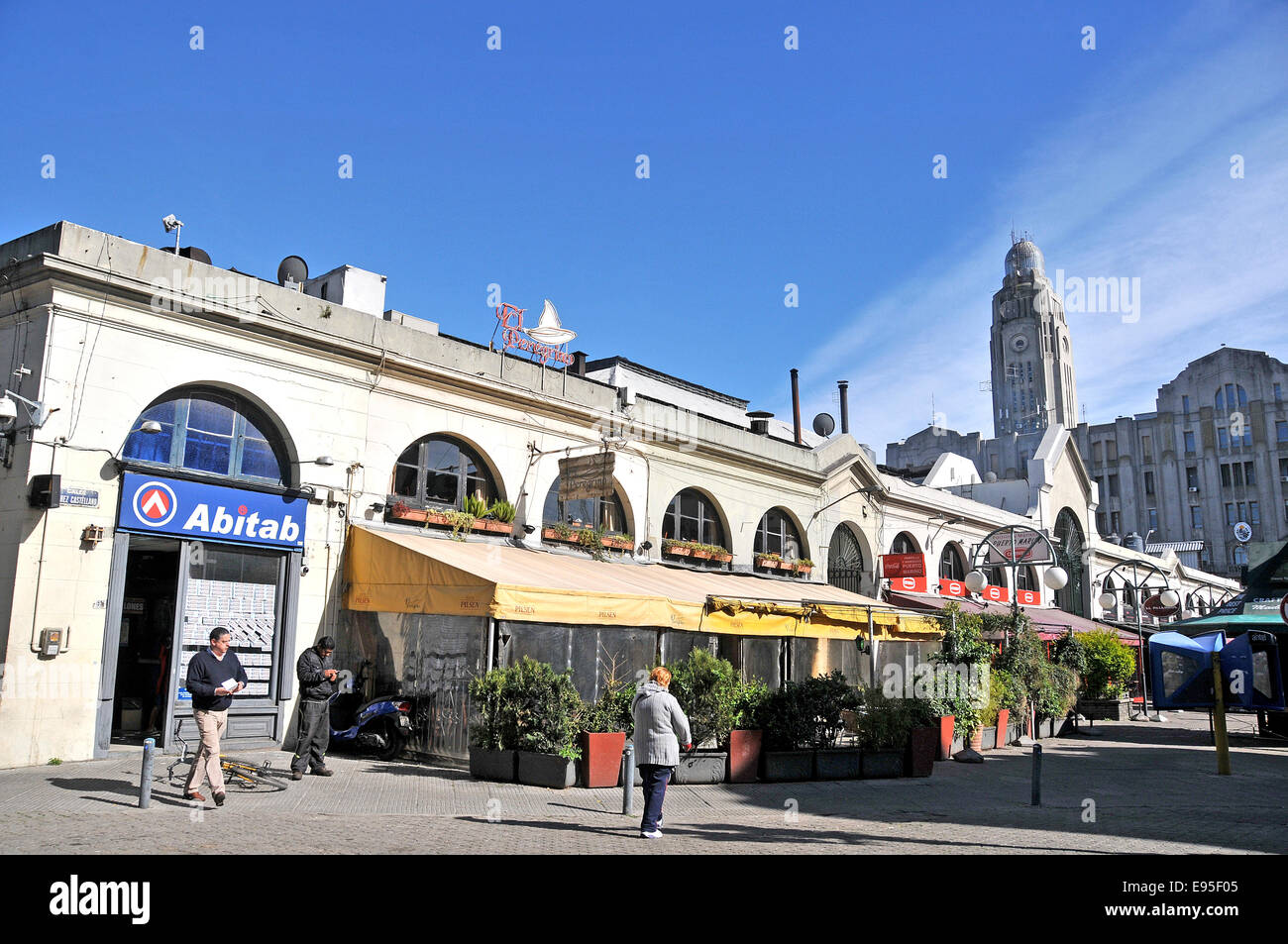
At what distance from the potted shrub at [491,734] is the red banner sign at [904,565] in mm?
18408

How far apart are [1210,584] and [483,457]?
54008 millimetres

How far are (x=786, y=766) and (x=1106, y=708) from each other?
65.1 ft

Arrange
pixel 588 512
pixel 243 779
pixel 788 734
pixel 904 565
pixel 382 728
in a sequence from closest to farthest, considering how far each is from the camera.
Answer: pixel 243 779 < pixel 788 734 < pixel 382 728 < pixel 588 512 < pixel 904 565

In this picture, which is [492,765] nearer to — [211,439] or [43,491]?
[211,439]

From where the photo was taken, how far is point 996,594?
1366 inches

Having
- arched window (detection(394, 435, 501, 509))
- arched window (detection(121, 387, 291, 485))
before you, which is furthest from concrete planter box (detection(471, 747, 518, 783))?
arched window (detection(121, 387, 291, 485))

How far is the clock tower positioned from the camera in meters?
107

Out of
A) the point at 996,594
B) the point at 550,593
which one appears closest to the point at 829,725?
the point at 550,593

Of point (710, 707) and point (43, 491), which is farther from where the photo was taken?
point (710, 707)

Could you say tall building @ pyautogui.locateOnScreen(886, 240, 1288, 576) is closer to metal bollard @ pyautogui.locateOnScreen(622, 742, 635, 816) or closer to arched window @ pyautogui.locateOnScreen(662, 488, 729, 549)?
arched window @ pyautogui.locateOnScreen(662, 488, 729, 549)

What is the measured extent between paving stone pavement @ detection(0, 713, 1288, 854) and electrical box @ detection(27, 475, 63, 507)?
10.9 feet

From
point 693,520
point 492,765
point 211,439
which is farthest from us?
point 693,520

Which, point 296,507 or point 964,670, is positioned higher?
point 296,507
